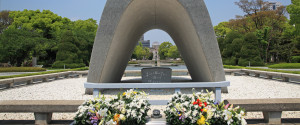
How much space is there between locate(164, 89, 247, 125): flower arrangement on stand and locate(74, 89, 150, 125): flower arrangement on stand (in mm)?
442

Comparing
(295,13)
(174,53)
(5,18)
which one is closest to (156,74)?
(295,13)

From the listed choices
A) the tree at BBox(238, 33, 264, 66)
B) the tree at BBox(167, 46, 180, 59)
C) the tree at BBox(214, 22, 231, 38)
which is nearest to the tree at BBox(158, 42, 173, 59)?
the tree at BBox(167, 46, 180, 59)

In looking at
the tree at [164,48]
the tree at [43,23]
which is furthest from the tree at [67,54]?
the tree at [164,48]

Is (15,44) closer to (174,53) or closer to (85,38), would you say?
(85,38)

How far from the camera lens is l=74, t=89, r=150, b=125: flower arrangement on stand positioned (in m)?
2.34

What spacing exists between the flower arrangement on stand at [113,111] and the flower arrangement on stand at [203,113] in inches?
17.4

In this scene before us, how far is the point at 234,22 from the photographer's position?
1503 inches

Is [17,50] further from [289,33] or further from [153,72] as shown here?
[289,33]

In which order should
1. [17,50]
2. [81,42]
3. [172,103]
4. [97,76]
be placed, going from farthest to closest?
[81,42], [17,50], [97,76], [172,103]

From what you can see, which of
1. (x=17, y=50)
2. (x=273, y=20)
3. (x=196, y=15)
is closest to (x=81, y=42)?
(x=17, y=50)

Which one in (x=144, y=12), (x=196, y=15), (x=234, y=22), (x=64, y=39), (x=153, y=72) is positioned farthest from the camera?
(x=234, y=22)

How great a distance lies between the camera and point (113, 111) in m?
2.48

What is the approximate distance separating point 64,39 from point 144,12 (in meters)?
19.5

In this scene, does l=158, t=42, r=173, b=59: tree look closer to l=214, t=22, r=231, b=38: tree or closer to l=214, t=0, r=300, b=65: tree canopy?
l=214, t=22, r=231, b=38: tree
